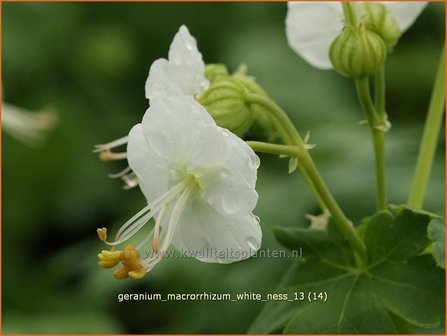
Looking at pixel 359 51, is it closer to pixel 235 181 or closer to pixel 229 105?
pixel 229 105

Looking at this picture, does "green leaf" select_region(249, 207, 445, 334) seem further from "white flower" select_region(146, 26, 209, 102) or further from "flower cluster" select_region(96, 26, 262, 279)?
"white flower" select_region(146, 26, 209, 102)

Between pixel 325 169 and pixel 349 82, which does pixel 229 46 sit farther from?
pixel 325 169

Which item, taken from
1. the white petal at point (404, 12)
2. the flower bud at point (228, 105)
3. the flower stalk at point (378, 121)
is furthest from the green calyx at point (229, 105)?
the white petal at point (404, 12)

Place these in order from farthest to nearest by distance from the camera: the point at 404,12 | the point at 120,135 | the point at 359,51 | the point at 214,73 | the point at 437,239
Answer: the point at 120,135, the point at 404,12, the point at 214,73, the point at 359,51, the point at 437,239

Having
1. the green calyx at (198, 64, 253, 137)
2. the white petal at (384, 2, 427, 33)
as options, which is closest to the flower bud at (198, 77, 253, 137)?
the green calyx at (198, 64, 253, 137)

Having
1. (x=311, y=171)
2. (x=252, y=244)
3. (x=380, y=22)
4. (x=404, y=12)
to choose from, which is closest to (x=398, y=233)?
(x=311, y=171)

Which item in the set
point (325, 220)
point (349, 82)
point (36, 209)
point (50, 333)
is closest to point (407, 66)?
point (349, 82)

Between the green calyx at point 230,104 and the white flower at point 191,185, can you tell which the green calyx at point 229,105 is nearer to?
the green calyx at point 230,104
